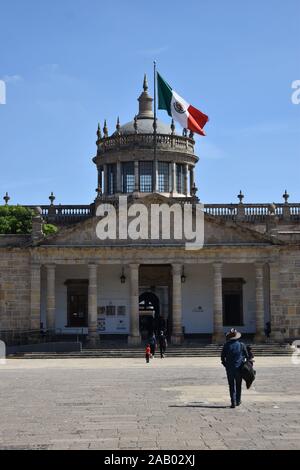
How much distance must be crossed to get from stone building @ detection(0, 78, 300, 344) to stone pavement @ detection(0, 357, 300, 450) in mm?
11928

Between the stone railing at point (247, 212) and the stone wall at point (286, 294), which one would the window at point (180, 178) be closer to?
the stone railing at point (247, 212)

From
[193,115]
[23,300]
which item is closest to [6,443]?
[23,300]

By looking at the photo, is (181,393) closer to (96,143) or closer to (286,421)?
(286,421)

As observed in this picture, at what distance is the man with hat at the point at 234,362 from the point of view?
1648 cm

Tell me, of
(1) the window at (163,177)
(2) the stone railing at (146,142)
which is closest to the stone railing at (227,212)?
(1) the window at (163,177)

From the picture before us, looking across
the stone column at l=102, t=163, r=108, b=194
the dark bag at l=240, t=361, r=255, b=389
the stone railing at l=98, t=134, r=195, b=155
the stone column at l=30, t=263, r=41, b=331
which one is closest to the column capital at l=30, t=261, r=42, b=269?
the stone column at l=30, t=263, r=41, b=331

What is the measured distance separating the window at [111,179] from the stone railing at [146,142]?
1198 mm

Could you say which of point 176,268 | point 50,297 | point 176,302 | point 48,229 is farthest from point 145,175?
point 50,297

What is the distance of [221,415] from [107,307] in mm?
28696

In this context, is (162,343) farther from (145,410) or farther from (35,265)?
(145,410)

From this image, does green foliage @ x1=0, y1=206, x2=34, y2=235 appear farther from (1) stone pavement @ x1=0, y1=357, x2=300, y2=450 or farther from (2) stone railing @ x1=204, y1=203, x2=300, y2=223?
(1) stone pavement @ x1=0, y1=357, x2=300, y2=450

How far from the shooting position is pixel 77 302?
43.8m

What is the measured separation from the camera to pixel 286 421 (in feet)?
46.2

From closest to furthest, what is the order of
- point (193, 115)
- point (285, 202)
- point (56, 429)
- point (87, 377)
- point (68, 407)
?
point (56, 429) → point (68, 407) → point (87, 377) → point (193, 115) → point (285, 202)
